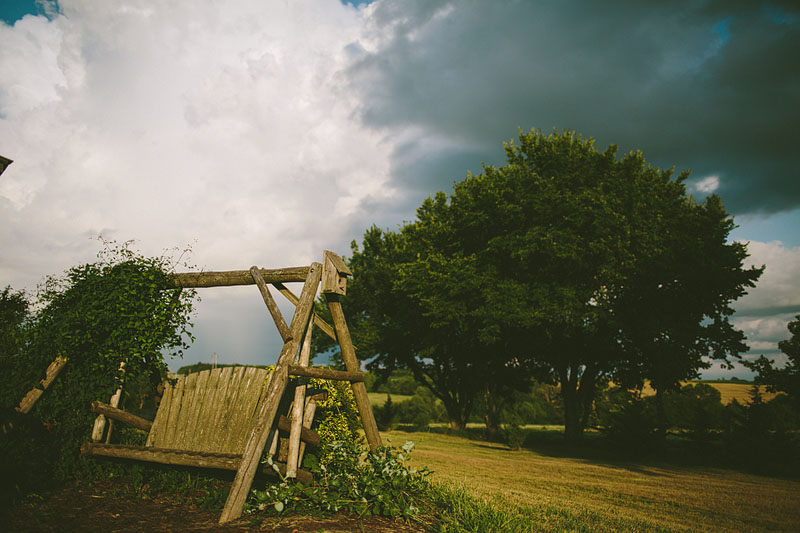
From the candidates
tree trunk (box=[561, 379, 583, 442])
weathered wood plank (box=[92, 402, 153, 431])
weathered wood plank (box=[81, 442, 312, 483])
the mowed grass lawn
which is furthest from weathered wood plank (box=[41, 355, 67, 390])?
tree trunk (box=[561, 379, 583, 442])

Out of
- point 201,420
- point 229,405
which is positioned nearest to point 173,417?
point 201,420

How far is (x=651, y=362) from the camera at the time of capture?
20.0 metres

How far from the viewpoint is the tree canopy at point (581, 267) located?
61.2ft

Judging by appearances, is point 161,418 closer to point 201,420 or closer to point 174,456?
point 201,420

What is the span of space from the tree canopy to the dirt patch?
15.1 metres

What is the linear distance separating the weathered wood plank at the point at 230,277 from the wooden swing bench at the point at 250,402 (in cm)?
2

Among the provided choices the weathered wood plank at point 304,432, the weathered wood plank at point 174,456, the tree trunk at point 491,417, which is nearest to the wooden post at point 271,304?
the weathered wood plank at point 304,432

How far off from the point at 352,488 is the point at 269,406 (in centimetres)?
146

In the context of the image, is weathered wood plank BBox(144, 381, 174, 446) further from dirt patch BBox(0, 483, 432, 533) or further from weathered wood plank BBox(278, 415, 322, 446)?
weathered wood plank BBox(278, 415, 322, 446)

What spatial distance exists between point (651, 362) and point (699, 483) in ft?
26.4

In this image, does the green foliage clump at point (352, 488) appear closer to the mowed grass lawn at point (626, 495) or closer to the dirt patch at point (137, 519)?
the dirt patch at point (137, 519)

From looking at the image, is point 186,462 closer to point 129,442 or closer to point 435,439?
point 129,442

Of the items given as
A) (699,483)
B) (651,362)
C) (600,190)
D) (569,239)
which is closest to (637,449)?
(651,362)

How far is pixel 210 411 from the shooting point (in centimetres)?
609
